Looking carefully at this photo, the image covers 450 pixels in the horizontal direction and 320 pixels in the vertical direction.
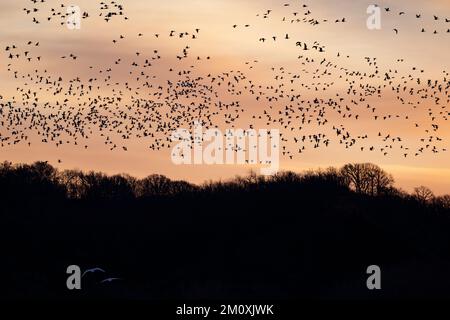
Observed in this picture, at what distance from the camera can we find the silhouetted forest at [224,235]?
4727 inches

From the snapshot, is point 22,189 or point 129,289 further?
point 22,189

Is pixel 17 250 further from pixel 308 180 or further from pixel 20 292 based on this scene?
pixel 308 180

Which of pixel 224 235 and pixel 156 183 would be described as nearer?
pixel 224 235

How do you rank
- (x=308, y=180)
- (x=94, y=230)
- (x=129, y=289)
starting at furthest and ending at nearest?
(x=308, y=180) < (x=94, y=230) < (x=129, y=289)

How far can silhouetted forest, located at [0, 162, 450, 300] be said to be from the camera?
120 m

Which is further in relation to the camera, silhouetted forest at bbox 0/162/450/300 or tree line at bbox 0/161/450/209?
tree line at bbox 0/161/450/209

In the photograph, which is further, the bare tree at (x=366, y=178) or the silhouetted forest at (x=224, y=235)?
the bare tree at (x=366, y=178)

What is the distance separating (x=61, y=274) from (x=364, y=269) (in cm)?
3207

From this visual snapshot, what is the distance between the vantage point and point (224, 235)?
5699 inches

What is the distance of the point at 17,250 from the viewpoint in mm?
131625

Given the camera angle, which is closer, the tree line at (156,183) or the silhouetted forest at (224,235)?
the silhouetted forest at (224,235)
